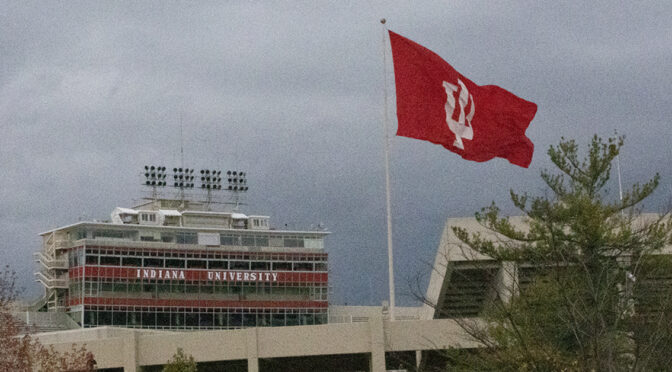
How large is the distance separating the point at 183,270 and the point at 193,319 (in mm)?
5499

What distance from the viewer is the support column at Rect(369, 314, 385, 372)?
4266cm

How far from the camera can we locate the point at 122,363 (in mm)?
46219

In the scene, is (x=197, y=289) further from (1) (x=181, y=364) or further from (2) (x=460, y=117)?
(2) (x=460, y=117)

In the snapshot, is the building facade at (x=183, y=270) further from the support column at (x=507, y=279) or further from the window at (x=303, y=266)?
the support column at (x=507, y=279)

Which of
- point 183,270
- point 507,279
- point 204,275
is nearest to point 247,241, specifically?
point 204,275

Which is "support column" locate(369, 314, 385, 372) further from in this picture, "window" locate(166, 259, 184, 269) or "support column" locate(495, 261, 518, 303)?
"window" locate(166, 259, 184, 269)

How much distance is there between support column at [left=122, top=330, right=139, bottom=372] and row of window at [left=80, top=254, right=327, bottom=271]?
7092cm

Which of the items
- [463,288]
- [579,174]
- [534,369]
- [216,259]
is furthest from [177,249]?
[534,369]

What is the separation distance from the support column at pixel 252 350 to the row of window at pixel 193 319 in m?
72.2

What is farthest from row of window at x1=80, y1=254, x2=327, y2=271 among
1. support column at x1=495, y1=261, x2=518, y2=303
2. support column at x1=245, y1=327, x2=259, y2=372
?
support column at x1=495, y1=261, x2=518, y2=303

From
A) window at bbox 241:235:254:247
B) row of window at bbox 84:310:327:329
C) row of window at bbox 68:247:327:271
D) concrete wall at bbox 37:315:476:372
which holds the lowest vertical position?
row of window at bbox 84:310:327:329

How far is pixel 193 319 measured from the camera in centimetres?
12138

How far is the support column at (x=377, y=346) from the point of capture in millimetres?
42656

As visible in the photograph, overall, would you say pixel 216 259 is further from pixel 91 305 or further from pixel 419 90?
pixel 419 90
